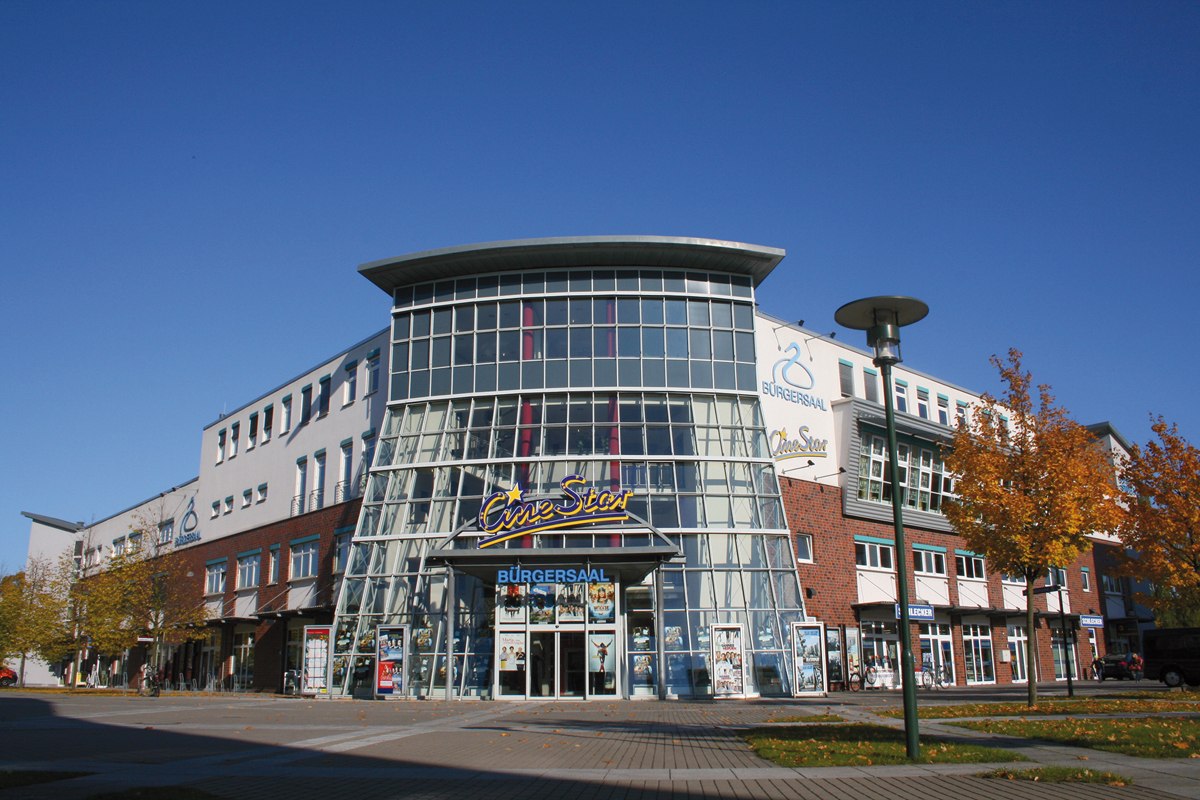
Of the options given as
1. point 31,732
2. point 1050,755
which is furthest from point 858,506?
point 31,732

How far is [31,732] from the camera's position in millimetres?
17891

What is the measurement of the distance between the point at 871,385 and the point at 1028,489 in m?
19.5

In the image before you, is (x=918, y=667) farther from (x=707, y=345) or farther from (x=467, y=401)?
(x=467, y=401)

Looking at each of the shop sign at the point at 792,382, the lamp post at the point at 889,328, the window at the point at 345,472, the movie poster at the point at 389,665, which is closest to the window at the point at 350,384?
the window at the point at 345,472

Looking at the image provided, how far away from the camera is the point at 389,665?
30297mm

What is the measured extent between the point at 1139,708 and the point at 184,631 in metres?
41.0

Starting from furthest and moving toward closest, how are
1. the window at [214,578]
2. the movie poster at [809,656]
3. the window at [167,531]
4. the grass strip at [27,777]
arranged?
the window at [167,531], the window at [214,578], the movie poster at [809,656], the grass strip at [27,777]

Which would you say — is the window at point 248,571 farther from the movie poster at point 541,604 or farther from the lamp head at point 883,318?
the lamp head at point 883,318

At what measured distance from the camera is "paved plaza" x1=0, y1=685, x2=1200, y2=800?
32.9ft

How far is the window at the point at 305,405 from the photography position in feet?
150

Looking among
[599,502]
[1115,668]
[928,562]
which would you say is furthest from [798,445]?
[1115,668]

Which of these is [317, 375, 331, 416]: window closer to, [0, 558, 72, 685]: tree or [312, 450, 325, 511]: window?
[312, 450, 325, 511]: window

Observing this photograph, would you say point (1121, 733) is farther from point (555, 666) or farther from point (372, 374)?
point (372, 374)

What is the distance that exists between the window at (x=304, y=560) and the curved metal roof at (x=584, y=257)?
1291 centimetres
